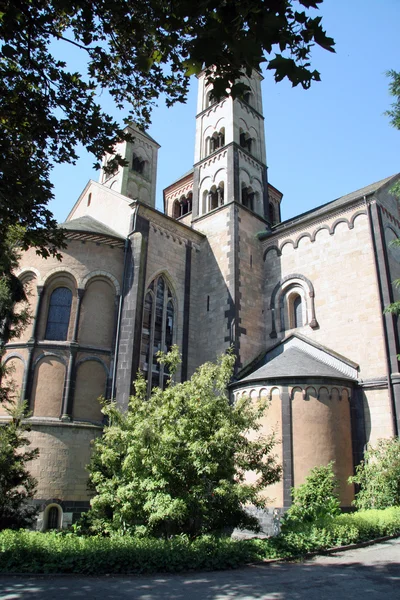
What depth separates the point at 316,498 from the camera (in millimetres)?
15695

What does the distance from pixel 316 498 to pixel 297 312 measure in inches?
423

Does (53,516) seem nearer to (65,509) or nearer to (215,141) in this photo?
(65,509)

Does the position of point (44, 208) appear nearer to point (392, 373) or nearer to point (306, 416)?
point (306, 416)

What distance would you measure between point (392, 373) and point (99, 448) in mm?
11930

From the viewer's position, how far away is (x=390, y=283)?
20516mm

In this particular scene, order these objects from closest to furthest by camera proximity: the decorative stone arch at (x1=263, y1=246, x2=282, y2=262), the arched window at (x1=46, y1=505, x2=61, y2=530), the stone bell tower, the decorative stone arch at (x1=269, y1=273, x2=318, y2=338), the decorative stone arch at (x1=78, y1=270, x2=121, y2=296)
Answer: the arched window at (x1=46, y1=505, x2=61, y2=530), the decorative stone arch at (x1=78, y1=270, x2=121, y2=296), the decorative stone arch at (x1=269, y1=273, x2=318, y2=338), the decorative stone arch at (x1=263, y1=246, x2=282, y2=262), the stone bell tower

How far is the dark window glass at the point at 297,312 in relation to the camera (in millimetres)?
24073

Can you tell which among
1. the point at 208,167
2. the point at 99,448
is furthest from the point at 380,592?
the point at 208,167

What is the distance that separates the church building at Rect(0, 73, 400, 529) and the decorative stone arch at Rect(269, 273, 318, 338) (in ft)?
0.22

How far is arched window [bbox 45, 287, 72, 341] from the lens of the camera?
20.8 m

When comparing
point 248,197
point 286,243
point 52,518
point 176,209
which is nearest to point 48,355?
point 52,518

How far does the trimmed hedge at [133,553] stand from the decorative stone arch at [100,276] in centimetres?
1188

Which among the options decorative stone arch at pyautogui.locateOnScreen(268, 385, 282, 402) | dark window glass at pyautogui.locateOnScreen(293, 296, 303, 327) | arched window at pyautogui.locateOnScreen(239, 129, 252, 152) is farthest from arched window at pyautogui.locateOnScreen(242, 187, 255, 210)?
decorative stone arch at pyautogui.locateOnScreen(268, 385, 282, 402)

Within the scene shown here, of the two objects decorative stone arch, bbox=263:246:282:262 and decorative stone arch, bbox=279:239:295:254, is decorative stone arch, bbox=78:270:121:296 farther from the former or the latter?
decorative stone arch, bbox=279:239:295:254
